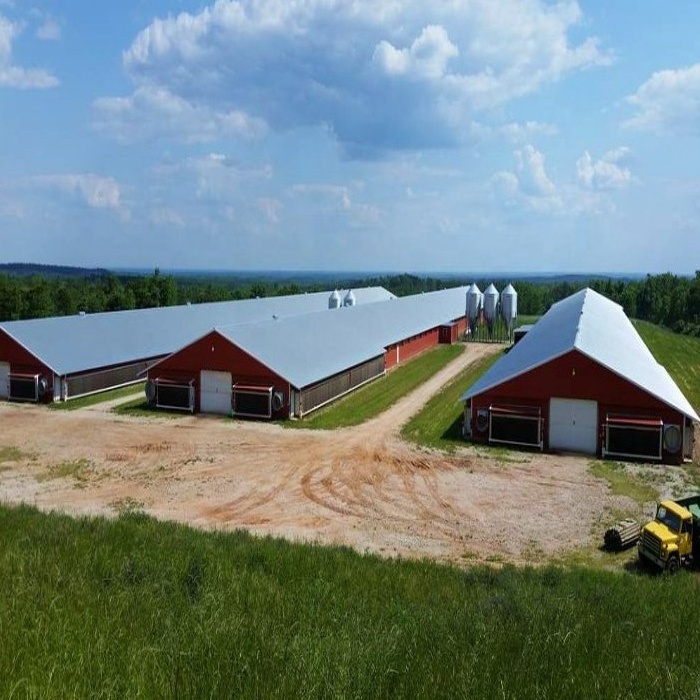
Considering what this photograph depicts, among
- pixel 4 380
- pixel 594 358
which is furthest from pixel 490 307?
pixel 4 380

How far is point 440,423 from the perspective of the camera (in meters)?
34.2

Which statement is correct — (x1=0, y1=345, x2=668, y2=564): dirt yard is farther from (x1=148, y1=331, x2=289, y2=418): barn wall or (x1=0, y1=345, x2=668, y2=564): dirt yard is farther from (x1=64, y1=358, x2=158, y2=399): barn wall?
(x1=64, y1=358, x2=158, y2=399): barn wall

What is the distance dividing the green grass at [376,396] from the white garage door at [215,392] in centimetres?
413

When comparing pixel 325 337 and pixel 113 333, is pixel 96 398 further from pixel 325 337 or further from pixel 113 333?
pixel 325 337

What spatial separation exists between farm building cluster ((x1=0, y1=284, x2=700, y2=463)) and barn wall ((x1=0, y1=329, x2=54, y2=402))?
59 mm

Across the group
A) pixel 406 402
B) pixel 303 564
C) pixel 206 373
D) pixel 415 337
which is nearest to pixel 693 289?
pixel 415 337

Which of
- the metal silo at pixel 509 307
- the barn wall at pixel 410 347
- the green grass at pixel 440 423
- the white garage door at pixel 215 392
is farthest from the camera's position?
the metal silo at pixel 509 307

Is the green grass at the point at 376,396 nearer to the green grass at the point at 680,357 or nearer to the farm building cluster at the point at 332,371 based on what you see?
the farm building cluster at the point at 332,371

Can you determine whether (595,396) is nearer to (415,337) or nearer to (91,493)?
(91,493)

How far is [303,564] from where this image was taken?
512 inches

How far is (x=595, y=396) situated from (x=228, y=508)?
1617cm

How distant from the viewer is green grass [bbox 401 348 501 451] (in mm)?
30641

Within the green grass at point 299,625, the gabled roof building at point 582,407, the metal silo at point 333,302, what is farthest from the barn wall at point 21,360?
the metal silo at point 333,302

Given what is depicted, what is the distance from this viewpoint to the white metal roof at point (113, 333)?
40.7 metres
